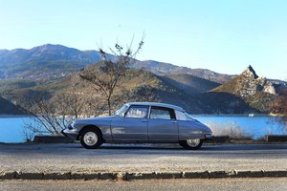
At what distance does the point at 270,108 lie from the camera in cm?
3123

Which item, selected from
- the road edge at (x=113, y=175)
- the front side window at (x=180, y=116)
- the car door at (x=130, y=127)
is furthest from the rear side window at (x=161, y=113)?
the road edge at (x=113, y=175)

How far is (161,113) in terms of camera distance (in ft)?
59.8

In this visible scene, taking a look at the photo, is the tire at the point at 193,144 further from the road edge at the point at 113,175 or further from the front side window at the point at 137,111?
the road edge at the point at 113,175

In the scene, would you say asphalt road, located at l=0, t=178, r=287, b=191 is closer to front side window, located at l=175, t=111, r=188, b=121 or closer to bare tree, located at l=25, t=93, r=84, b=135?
front side window, located at l=175, t=111, r=188, b=121

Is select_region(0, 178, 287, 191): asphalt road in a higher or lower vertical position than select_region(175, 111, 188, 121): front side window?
lower

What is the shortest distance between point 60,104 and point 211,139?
13057mm

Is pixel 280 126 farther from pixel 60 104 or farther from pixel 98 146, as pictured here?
pixel 98 146

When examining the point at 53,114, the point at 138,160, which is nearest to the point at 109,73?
the point at 53,114

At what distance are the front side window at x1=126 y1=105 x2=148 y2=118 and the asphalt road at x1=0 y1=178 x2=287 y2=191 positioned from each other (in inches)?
280

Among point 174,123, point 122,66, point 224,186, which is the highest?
point 122,66

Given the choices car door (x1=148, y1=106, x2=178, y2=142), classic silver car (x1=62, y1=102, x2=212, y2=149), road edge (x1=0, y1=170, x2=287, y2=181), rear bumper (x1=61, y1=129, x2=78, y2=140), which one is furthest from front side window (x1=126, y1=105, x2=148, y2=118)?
road edge (x1=0, y1=170, x2=287, y2=181)

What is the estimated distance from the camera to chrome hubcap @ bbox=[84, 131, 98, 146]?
57.6 ft

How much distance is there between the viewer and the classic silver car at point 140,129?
58.0 feet

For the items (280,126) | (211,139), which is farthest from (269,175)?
(280,126)
